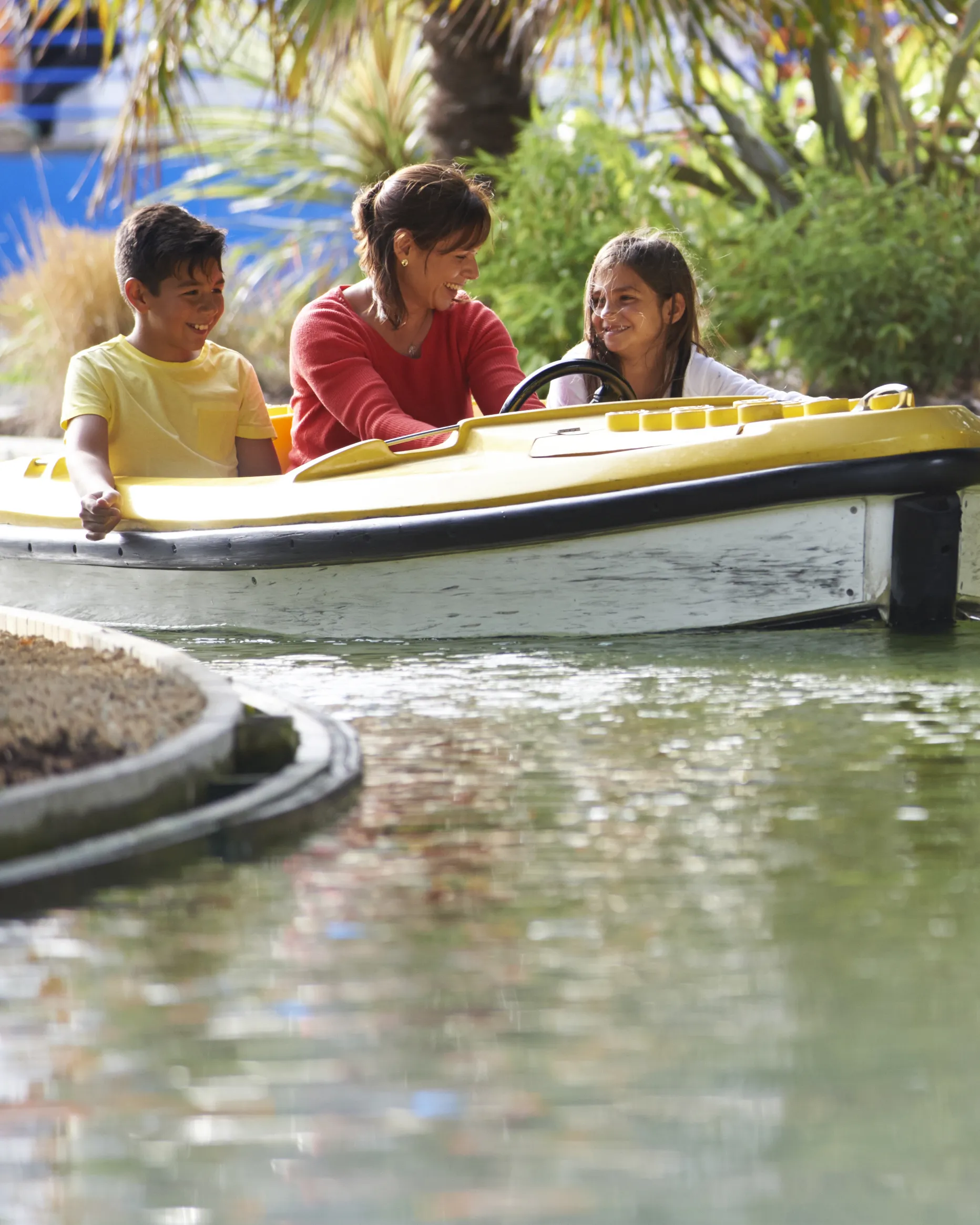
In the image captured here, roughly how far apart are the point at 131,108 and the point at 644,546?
669cm

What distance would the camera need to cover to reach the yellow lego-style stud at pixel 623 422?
4.50 metres

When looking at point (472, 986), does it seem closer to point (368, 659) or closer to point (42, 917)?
point (42, 917)

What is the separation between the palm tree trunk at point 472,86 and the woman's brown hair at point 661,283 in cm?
613

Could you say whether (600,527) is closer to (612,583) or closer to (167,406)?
(612,583)

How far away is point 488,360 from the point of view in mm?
5184

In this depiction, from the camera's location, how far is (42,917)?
2.35 metres

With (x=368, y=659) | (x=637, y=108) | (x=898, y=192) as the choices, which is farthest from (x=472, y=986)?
(x=637, y=108)

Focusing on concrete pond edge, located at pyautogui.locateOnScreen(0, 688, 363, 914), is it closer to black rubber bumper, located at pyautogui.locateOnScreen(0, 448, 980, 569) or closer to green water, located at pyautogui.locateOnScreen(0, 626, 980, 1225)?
green water, located at pyautogui.locateOnScreen(0, 626, 980, 1225)

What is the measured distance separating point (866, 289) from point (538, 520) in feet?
16.8

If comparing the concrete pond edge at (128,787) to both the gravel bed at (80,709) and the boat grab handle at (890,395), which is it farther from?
the boat grab handle at (890,395)

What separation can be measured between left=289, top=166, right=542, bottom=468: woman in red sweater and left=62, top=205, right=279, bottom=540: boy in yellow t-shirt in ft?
0.63

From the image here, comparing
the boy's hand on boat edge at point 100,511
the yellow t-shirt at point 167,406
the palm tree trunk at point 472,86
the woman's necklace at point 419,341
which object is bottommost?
the boy's hand on boat edge at point 100,511

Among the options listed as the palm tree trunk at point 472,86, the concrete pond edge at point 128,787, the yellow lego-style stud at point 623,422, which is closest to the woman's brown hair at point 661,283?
the yellow lego-style stud at point 623,422

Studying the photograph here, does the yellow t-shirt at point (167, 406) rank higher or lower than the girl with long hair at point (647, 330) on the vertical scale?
lower
